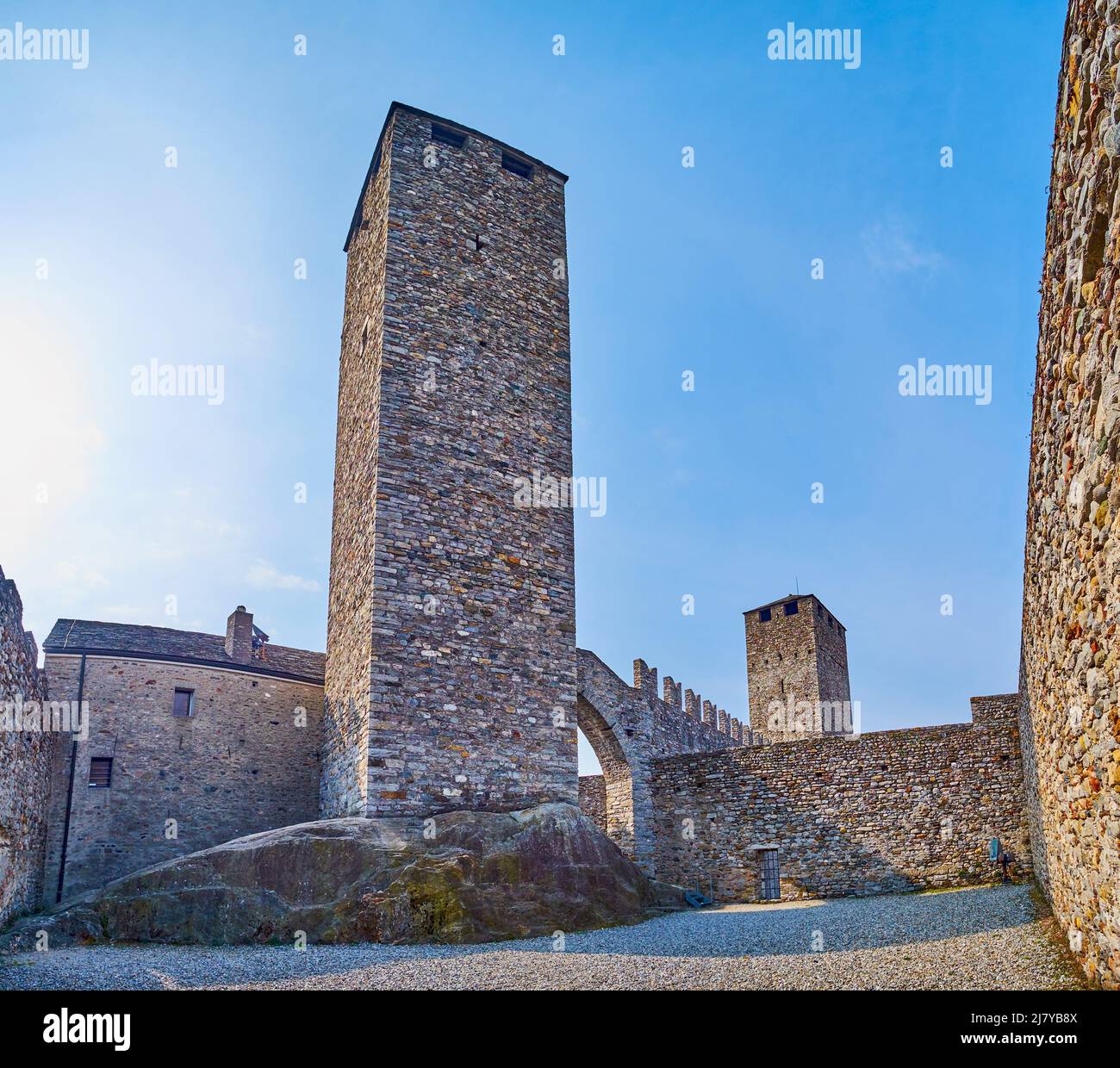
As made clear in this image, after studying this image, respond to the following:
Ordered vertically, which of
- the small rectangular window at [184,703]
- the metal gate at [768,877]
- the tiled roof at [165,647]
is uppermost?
the tiled roof at [165,647]

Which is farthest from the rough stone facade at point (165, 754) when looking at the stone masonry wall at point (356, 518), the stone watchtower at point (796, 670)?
the stone watchtower at point (796, 670)

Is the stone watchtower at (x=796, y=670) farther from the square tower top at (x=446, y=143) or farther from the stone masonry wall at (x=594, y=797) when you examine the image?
the square tower top at (x=446, y=143)

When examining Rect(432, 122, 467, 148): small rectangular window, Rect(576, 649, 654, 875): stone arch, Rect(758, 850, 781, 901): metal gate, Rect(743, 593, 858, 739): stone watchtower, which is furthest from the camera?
Rect(743, 593, 858, 739): stone watchtower

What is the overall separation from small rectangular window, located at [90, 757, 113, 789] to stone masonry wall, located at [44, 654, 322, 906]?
0.06 meters

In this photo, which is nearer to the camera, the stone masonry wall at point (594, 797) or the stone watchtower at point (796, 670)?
the stone masonry wall at point (594, 797)

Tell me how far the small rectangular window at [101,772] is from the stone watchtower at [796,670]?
22.8 meters

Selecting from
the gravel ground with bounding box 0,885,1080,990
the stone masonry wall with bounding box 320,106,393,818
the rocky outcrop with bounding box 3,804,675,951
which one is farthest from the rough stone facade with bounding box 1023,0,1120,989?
the stone masonry wall with bounding box 320,106,393,818

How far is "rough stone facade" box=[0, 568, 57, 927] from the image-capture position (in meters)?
9.74

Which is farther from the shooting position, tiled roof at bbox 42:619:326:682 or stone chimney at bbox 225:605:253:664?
stone chimney at bbox 225:605:253:664

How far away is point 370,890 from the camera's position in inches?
407

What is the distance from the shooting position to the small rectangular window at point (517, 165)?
669 inches

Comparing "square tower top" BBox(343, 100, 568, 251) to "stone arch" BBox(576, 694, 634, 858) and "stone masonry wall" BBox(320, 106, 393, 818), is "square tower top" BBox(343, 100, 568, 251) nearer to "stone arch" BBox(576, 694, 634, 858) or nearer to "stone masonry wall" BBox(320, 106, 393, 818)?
"stone masonry wall" BBox(320, 106, 393, 818)

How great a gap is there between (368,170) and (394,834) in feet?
39.6

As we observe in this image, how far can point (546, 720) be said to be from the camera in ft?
45.3
